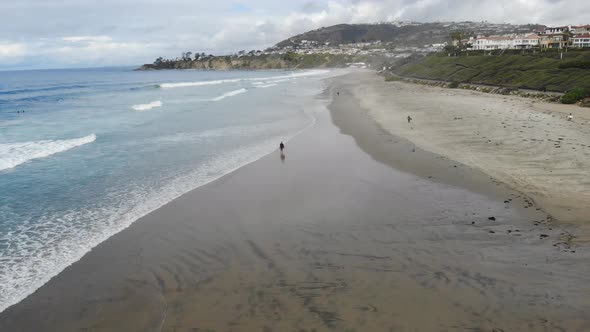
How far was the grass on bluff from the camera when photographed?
3991 cm

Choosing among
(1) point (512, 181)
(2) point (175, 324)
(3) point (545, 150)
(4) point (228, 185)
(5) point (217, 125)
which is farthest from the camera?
(5) point (217, 125)

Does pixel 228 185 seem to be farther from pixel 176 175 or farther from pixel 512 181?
pixel 512 181

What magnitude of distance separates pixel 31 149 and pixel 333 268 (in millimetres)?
21956

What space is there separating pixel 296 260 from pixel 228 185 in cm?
707

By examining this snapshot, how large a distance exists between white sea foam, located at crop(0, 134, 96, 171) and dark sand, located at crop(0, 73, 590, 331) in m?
12.0

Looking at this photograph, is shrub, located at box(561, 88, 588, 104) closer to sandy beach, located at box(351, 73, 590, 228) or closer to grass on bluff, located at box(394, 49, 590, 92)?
sandy beach, located at box(351, 73, 590, 228)

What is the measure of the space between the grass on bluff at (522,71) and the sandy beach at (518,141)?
343 inches

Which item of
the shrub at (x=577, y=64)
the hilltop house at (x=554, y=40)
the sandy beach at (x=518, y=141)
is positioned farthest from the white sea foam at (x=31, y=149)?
the hilltop house at (x=554, y=40)

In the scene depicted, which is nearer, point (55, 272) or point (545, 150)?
point (55, 272)

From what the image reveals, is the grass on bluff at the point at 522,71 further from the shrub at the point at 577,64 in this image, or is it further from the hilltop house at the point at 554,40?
the hilltop house at the point at 554,40

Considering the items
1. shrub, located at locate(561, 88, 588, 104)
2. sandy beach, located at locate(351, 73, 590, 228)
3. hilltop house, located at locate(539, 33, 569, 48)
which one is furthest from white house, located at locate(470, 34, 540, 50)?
sandy beach, located at locate(351, 73, 590, 228)

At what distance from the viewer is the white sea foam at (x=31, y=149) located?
20.8m

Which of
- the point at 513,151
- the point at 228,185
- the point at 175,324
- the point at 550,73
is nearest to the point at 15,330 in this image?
the point at 175,324

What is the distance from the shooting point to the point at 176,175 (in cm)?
1758
